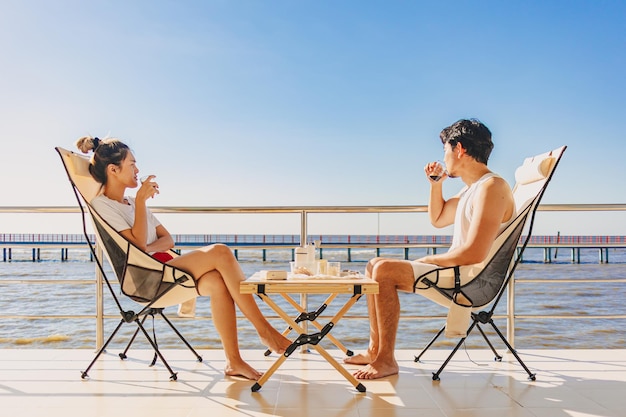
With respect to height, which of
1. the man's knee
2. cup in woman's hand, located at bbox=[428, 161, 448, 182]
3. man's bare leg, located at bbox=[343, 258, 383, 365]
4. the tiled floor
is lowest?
the tiled floor

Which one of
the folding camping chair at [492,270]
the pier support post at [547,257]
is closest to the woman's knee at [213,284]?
the folding camping chair at [492,270]

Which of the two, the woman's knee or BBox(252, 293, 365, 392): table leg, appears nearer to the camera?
BBox(252, 293, 365, 392): table leg

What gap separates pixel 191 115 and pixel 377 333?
38.3 ft

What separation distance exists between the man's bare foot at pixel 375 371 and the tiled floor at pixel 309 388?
0.12 feet

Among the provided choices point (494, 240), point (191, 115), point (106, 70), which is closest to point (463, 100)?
point (191, 115)

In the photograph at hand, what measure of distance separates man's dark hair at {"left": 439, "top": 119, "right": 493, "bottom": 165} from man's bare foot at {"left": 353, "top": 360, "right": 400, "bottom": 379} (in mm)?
1116

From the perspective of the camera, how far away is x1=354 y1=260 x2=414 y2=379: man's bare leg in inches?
105

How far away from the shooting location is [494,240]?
2639 millimetres

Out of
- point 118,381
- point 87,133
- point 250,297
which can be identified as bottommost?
point 118,381

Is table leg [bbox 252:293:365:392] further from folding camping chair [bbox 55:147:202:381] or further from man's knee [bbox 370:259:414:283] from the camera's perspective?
folding camping chair [bbox 55:147:202:381]

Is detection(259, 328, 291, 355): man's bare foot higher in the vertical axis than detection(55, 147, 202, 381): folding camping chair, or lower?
lower

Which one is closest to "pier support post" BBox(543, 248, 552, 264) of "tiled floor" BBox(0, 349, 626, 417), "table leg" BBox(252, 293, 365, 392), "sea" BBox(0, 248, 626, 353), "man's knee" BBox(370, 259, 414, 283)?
"sea" BBox(0, 248, 626, 353)

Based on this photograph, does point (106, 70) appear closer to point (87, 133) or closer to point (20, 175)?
point (20, 175)

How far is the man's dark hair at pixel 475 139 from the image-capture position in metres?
2.83
